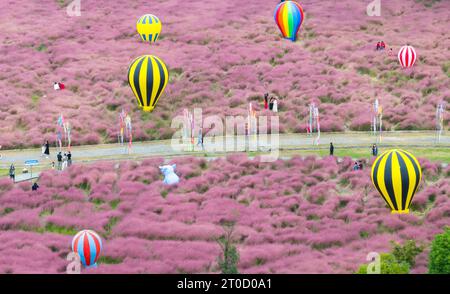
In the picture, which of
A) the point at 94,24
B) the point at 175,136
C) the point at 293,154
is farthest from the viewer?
the point at 94,24

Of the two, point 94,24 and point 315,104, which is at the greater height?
point 94,24

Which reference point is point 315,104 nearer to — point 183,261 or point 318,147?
point 318,147

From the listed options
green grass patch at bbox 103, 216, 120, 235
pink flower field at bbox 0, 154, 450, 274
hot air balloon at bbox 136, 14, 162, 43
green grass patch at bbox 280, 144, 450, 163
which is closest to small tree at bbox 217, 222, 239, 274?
pink flower field at bbox 0, 154, 450, 274

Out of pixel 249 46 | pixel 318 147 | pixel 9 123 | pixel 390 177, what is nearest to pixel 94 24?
pixel 249 46

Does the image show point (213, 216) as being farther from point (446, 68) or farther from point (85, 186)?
point (446, 68)

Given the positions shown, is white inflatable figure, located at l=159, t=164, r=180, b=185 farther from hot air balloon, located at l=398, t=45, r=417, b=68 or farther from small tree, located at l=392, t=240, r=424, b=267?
hot air balloon, located at l=398, t=45, r=417, b=68

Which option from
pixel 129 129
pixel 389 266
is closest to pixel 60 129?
pixel 129 129
